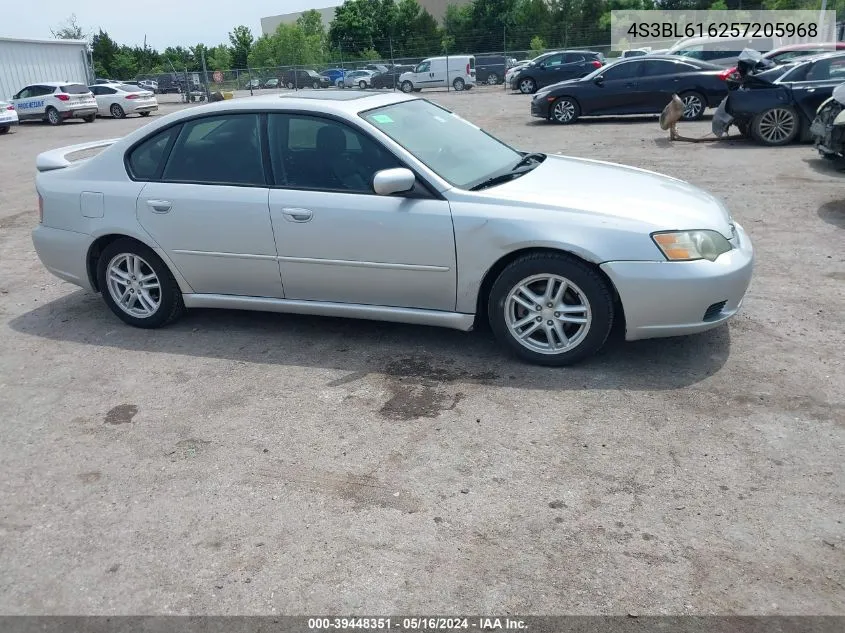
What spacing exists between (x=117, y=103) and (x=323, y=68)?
563 inches

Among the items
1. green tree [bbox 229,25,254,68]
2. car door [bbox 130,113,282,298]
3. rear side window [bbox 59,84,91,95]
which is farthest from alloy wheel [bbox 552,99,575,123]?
green tree [bbox 229,25,254,68]

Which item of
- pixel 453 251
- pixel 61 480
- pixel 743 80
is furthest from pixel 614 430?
pixel 743 80

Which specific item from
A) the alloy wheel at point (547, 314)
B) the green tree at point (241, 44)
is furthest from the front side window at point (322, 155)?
the green tree at point (241, 44)

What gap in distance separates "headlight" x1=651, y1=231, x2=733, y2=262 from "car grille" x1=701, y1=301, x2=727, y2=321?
262mm

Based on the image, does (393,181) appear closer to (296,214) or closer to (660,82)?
(296,214)

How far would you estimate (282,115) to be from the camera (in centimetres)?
509

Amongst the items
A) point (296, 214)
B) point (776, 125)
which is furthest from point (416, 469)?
point (776, 125)

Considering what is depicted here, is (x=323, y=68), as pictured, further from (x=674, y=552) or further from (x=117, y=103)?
(x=674, y=552)

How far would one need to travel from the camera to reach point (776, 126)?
41.5 feet

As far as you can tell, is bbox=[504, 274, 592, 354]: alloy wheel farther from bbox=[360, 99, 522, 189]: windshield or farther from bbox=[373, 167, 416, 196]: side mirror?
A: bbox=[373, 167, 416, 196]: side mirror

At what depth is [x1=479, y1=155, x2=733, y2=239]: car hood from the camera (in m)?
4.42

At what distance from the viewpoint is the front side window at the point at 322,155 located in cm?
482

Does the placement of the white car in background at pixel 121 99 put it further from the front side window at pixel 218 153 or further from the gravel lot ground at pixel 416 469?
the front side window at pixel 218 153

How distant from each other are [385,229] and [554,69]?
90.1ft
